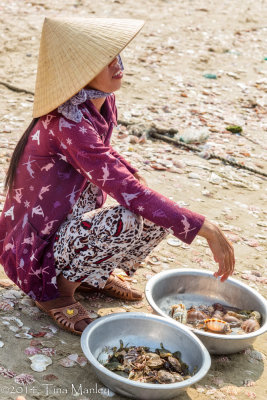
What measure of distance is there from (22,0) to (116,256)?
7.37 m

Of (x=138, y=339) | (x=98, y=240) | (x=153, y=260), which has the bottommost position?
(x=153, y=260)

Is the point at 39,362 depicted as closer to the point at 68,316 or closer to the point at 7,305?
the point at 68,316

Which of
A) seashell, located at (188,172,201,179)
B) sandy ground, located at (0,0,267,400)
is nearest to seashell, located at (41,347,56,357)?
sandy ground, located at (0,0,267,400)

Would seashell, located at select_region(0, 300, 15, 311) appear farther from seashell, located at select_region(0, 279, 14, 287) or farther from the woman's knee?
the woman's knee

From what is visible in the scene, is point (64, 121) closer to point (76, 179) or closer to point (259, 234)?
point (76, 179)

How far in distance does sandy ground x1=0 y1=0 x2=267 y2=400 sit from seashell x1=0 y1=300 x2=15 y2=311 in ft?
0.16

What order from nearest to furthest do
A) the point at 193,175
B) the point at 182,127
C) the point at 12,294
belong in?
the point at 12,294 → the point at 193,175 → the point at 182,127

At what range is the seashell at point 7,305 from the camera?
3.18 m

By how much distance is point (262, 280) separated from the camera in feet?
12.6

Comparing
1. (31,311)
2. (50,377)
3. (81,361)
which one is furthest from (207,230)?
(31,311)

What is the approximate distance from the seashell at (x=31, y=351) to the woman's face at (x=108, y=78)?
4.15 ft

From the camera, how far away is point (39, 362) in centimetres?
281

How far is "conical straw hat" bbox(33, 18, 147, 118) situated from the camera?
2.77 m

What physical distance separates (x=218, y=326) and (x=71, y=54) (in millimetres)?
1481
